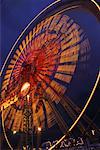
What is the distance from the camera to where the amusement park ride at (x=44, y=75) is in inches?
425

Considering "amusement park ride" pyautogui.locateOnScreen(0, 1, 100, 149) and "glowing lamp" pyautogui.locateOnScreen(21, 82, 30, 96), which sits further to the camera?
"glowing lamp" pyautogui.locateOnScreen(21, 82, 30, 96)

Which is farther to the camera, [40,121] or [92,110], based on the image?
[40,121]

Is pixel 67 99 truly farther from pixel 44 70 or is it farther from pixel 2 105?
pixel 2 105

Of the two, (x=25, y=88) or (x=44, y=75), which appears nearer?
(x=44, y=75)

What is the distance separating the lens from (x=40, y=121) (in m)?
11.5

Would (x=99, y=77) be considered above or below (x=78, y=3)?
below

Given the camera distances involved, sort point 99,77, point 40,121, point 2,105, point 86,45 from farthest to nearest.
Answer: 1. point 2,105
2. point 40,121
3. point 86,45
4. point 99,77

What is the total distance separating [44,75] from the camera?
11906 mm

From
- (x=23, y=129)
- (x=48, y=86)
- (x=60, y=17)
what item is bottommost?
(x=23, y=129)

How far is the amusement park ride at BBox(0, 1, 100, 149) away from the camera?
10.8m

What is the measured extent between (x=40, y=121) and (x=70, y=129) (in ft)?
4.42

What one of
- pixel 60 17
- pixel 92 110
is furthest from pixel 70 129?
pixel 60 17

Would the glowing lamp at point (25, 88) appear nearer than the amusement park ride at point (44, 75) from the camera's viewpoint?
No

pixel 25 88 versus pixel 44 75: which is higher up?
pixel 44 75
